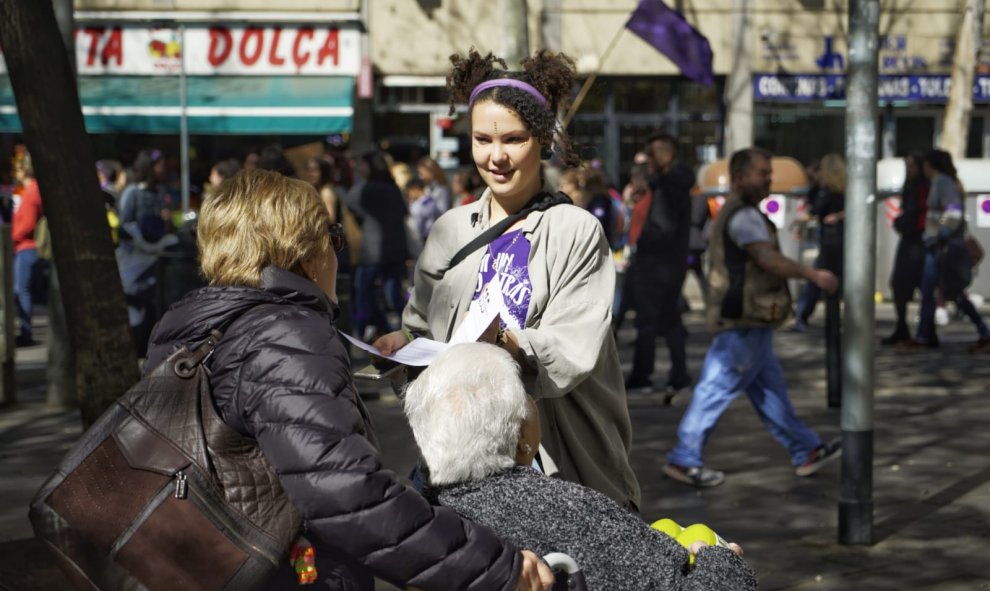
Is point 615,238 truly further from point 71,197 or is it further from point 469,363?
point 469,363

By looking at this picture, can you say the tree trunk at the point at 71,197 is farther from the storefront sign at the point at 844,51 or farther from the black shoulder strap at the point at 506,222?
the storefront sign at the point at 844,51

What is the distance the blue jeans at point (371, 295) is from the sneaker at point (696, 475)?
568 cm

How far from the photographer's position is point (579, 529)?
2.75m

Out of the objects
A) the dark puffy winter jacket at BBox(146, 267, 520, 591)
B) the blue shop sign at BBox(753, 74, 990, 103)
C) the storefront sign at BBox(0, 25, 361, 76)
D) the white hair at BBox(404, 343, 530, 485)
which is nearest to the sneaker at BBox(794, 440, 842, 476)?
the white hair at BBox(404, 343, 530, 485)

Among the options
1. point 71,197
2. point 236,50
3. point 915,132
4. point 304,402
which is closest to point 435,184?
point 236,50

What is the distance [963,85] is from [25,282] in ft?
45.2

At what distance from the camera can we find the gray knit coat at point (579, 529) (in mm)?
2734

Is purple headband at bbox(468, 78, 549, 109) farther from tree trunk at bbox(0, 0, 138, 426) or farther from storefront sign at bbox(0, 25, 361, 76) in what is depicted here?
storefront sign at bbox(0, 25, 361, 76)

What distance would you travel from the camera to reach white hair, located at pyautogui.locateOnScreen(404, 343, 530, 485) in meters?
2.75

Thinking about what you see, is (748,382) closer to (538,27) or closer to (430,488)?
(430,488)

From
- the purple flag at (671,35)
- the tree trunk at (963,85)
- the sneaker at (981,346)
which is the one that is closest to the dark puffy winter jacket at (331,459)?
the purple flag at (671,35)

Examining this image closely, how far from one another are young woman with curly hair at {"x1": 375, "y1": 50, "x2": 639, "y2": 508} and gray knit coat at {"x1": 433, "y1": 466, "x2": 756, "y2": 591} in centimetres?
43

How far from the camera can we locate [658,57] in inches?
956

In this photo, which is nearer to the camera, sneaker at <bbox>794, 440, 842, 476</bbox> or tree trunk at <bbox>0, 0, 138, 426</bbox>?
tree trunk at <bbox>0, 0, 138, 426</bbox>
